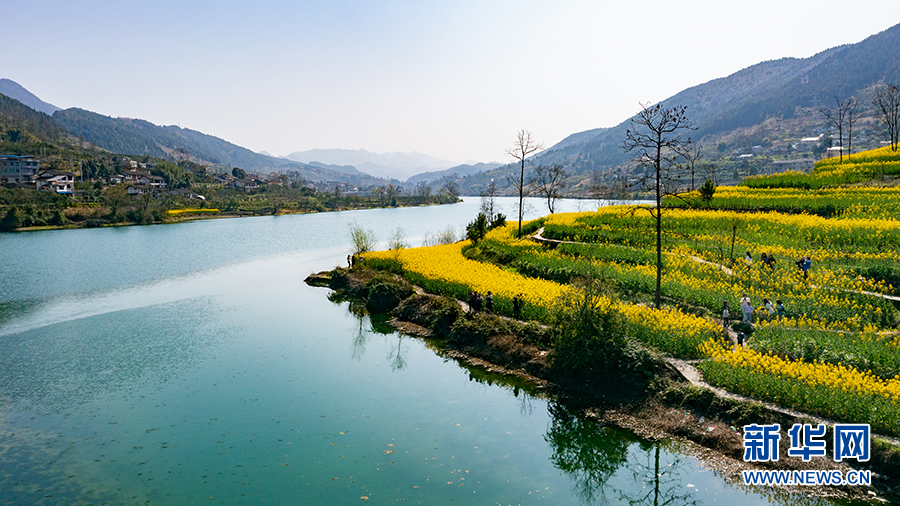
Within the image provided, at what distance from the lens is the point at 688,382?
1706cm

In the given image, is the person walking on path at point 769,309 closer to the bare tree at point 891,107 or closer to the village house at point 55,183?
the bare tree at point 891,107

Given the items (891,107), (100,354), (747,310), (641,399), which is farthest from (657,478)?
(891,107)

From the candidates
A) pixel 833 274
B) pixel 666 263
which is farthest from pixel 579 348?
pixel 833 274

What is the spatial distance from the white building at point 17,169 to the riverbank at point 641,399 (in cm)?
12858

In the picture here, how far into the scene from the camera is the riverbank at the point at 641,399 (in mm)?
13188

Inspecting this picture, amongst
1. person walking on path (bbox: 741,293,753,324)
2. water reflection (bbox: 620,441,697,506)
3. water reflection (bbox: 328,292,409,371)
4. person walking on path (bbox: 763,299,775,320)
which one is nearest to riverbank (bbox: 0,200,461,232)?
water reflection (bbox: 328,292,409,371)

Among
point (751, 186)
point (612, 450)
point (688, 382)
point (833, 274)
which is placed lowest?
point (612, 450)

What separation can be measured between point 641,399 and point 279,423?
13374 mm

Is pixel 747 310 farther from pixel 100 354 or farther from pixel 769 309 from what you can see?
pixel 100 354

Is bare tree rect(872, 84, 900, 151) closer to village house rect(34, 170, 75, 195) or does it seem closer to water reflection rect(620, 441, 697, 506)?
water reflection rect(620, 441, 697, 506)

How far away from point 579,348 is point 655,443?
4587 mm

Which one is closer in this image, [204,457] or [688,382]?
[204,457]

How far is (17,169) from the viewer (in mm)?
114938

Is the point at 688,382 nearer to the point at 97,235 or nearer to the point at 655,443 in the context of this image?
the point at 655,443
